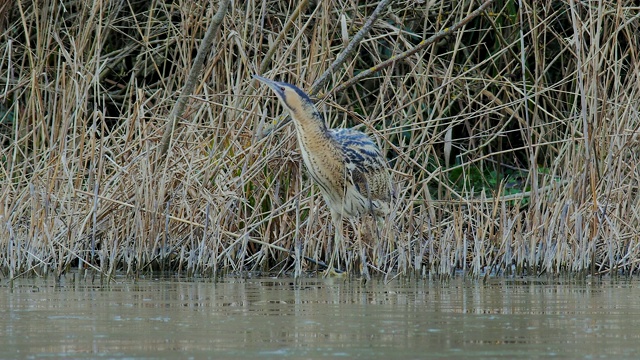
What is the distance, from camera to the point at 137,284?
555 cm

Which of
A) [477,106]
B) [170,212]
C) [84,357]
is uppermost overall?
[477,106]

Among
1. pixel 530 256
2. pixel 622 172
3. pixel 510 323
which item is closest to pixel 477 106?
pixel 622 172

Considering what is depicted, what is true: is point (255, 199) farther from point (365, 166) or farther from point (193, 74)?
point (193, 74)

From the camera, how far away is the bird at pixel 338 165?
6.28 metres

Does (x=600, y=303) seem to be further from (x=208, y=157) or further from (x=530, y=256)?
(x=208, y=157)

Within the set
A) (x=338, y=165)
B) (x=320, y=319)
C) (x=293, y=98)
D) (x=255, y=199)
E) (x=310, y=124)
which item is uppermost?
(x=293, y=98)

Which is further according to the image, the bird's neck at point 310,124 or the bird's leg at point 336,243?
the bird's neck at point 310,124

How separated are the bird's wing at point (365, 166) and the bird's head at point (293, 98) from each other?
1.30ft

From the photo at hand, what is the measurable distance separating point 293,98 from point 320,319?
2.31 meters

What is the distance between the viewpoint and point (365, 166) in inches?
259

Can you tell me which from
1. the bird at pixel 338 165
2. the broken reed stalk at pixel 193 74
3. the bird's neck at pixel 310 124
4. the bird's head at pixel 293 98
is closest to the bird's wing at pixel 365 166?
the bird at pixel 338 165

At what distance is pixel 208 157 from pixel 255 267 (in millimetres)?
702

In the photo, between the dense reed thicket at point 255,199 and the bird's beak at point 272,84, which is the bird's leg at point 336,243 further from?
the bird's beak at point 272,84

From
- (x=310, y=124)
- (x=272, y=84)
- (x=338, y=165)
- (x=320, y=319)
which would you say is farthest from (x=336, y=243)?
(x=320, y=319)
